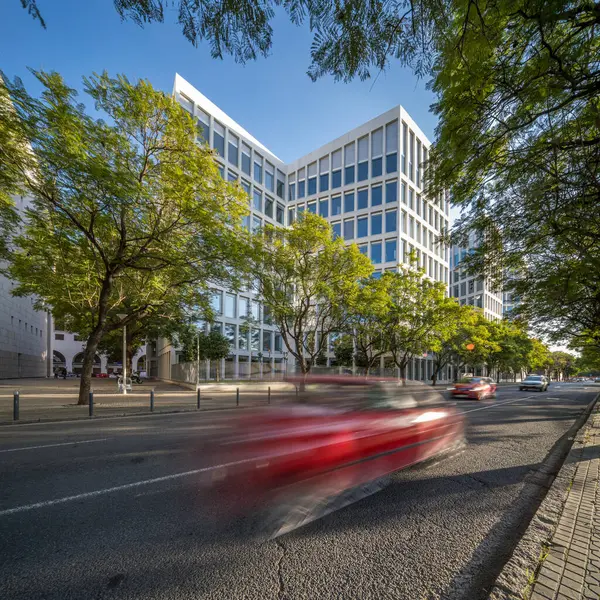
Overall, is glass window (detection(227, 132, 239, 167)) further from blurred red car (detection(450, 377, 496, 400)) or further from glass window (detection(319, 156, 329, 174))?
blurred red car (detection(450, 377, 496, 400))

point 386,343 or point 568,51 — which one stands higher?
point 568,51

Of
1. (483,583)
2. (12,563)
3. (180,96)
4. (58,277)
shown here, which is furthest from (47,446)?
(180,96)

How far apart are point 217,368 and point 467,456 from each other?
23.2 m

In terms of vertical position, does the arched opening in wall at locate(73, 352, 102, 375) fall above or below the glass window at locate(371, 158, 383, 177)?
below

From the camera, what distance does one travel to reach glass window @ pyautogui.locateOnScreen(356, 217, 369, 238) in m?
45.2

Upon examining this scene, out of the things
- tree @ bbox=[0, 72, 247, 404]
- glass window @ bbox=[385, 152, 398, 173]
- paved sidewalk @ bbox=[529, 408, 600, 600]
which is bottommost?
paved sidewalk @ bbox=[529, 408, 600, 600]

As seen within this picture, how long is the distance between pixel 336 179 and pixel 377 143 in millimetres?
6906

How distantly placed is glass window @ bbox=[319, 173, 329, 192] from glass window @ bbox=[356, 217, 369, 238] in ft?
23.8

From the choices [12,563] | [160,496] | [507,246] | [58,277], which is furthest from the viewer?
[58,277]

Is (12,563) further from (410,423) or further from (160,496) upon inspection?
(410,423)

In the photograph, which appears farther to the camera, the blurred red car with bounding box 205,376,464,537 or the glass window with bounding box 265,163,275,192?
the glass window with bounding box 265,163,275,192

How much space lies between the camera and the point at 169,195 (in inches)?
552

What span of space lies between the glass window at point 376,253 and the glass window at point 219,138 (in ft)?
70.1

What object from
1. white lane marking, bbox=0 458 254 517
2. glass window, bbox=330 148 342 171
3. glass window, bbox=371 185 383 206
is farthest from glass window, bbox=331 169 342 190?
white lane marking, bbox=0 458 254 517
